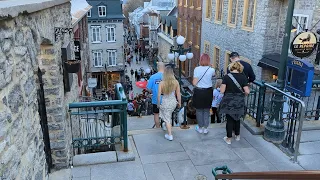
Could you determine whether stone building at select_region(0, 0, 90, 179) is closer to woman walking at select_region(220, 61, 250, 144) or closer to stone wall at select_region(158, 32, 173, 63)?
woman walking at select_region(220, 61, 250, 144)

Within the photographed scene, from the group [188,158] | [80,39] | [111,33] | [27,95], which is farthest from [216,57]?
[27,95]

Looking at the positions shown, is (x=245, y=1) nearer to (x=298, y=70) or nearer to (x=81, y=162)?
(x=298, y=70)

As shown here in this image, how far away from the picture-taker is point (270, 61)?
1360 cm

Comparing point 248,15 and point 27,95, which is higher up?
point 248,15

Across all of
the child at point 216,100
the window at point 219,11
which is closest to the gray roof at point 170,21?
the window at point 219,11

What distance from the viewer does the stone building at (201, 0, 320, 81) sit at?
12.7 meters

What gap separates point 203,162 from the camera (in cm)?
511

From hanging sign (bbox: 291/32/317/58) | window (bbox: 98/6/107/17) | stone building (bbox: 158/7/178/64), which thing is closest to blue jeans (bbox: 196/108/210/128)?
hanging sign (bbox: 291/32/317/58)

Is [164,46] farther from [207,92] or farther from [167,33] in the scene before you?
[207,92]

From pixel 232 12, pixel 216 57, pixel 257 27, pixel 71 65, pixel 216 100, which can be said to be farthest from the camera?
pixel 216 57

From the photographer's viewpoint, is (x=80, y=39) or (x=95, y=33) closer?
(x=80, y=39)

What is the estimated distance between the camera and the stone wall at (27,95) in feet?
7.77

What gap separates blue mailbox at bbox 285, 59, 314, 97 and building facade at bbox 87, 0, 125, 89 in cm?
2460

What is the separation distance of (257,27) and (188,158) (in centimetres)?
1105
